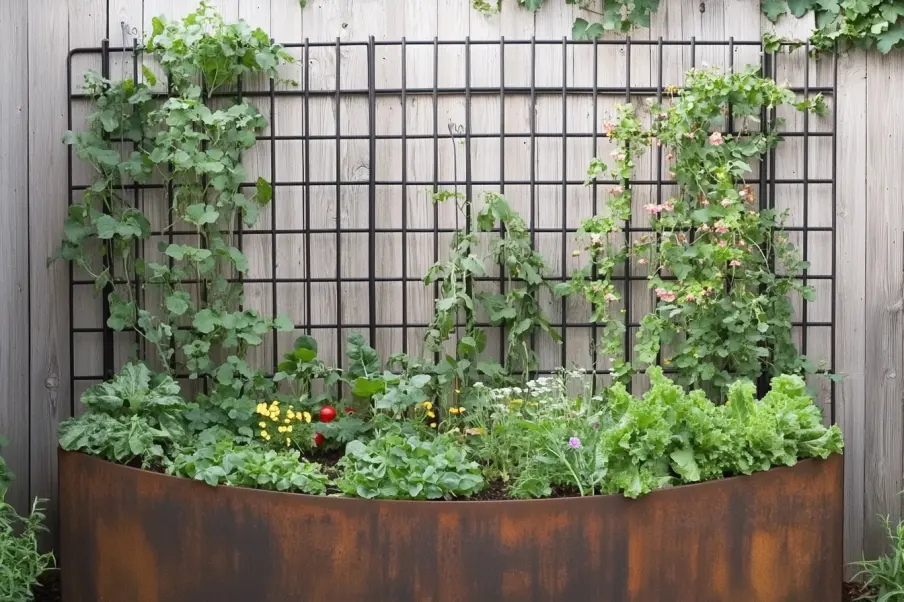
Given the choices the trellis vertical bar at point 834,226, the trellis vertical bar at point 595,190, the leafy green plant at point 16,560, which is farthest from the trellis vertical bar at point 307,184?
the trellis vertical bar at point 834,226

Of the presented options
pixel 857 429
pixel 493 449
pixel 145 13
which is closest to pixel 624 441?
pixel 493 449

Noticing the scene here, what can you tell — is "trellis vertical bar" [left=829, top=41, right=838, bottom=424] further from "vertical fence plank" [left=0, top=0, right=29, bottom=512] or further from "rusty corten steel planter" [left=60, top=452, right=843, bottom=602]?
"vertical fence plank" [left=0, top=0, right=29, bottom=512]

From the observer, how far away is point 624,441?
321cm

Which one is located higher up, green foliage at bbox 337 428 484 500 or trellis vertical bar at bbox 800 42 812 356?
trellis vertical bar at bbox 800 42 812 356

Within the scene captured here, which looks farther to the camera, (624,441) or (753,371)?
(753,371)

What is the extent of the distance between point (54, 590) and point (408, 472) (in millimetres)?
1780

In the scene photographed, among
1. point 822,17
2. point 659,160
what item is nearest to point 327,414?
point 659,160

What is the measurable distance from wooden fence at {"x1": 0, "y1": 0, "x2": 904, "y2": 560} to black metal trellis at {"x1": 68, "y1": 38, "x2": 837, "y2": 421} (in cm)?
4

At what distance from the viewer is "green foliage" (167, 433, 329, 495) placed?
130 inches

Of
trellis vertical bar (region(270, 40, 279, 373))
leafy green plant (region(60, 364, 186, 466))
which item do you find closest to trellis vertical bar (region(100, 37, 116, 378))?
leafy green plant (region(60, 364, 186, 466))

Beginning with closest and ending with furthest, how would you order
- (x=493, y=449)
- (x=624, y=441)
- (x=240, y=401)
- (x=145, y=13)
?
(x=624, y=441) < (x=493, y=449) < (x=240, y=401) < (x=145, y=13)

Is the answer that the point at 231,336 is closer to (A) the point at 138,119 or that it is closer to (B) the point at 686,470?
(A) the point at 138,119

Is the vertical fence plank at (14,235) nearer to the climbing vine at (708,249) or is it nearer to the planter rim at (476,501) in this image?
the planter rim at (476,501)

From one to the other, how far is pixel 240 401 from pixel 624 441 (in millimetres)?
1534
